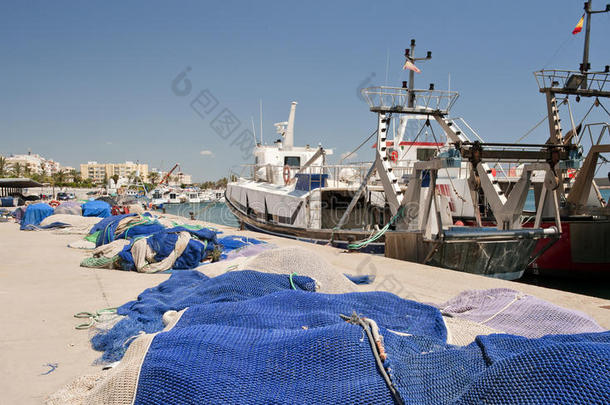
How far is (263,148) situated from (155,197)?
2565 inches

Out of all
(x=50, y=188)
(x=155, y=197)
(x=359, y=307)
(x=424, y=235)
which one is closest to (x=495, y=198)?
(x=424, y=235)

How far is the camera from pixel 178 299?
210 inches

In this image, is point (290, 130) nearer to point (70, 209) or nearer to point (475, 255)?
point (70, 209)

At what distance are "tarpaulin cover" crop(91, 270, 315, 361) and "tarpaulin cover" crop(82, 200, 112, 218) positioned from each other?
59.4ft

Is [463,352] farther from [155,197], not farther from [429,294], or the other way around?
[155,197]

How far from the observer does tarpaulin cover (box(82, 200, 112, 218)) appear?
21747 millimetres

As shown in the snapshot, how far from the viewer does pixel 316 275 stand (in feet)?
19.0

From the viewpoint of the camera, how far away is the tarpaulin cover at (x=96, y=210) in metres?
21.7

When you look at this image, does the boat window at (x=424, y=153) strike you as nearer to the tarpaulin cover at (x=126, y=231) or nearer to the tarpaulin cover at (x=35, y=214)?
the tarpaulin cover at (x=126, y=231)

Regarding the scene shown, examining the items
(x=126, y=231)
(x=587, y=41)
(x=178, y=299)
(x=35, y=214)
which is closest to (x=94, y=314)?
(x=178, y=299)

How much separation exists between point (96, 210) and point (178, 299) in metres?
19.1

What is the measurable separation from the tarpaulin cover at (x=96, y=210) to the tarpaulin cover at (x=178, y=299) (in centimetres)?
→ 1809

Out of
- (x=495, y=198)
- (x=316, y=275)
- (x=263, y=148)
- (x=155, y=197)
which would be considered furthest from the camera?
(x=155, y=197)

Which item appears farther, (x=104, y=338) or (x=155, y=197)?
(x=155, y=197)
